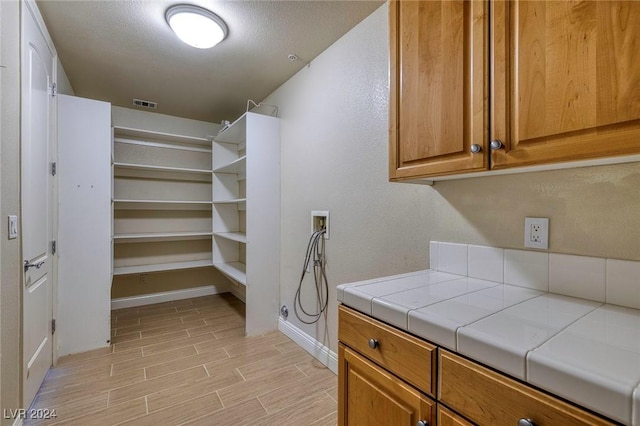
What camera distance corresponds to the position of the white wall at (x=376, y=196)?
0.98m

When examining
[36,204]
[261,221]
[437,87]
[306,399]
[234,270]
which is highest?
[437,87]

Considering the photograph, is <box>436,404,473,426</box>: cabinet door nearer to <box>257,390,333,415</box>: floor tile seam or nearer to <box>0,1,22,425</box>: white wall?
<box>257,390,333,415</box>: floor tile seam

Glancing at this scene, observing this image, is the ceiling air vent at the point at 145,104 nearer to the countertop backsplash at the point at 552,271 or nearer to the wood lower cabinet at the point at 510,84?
the wood lower cabinet at the point at 510,84

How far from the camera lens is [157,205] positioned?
12.3 ft

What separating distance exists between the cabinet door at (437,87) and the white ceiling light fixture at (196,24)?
1211mm

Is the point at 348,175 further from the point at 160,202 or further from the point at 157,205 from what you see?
the point at 157,205

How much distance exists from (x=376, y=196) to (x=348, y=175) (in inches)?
12.6

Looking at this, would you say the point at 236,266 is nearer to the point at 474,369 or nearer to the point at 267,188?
the point at 267,188

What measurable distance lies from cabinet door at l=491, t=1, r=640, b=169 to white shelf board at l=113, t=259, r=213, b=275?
11.8 ft

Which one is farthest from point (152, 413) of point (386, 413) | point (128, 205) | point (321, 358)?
point (128, 205)

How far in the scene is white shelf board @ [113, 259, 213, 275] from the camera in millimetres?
3272

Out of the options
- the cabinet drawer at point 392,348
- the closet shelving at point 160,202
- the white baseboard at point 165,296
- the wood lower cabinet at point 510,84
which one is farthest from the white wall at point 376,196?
the white baseboard at point 165,296

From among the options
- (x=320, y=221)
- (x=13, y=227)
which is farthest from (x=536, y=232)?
(x=13, y=227)

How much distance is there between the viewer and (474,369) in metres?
0.72
